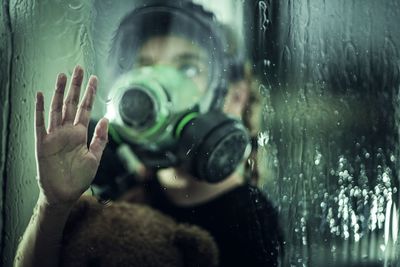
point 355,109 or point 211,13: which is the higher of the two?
point 211,13

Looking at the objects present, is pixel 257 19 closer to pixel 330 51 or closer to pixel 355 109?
pixel 330 51

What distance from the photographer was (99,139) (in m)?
1.26

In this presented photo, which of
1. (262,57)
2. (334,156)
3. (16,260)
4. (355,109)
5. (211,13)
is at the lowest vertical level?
(16,260)

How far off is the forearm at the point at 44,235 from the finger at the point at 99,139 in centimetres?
14

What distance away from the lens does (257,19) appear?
48.9 inches

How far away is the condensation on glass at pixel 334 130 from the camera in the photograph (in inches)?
48.3

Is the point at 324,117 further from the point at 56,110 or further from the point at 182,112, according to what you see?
the point at 56,110

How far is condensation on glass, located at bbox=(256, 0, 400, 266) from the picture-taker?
123cm

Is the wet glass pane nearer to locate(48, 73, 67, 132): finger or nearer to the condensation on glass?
the condensation on glass

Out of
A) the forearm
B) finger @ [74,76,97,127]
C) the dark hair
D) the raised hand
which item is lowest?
the forearm

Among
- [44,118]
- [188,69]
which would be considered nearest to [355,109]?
[188,69]

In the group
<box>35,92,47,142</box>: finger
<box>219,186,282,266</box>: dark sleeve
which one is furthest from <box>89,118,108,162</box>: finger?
<box>219,186,282,266</box>: dark sleeve

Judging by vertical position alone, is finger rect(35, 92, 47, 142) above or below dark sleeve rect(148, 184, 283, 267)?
above

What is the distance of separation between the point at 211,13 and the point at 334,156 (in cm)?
43
